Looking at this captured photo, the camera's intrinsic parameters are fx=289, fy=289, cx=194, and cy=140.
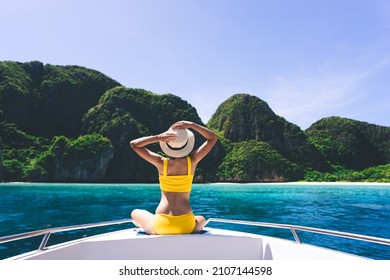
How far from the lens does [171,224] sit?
2865 millimetres

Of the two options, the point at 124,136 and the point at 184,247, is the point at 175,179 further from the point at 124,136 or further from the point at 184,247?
the point at 124,136

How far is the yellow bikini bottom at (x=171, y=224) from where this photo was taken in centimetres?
287

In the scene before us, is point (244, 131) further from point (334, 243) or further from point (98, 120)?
point (334, 243)

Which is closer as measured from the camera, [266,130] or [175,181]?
[175,181]

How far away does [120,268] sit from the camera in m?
1.67

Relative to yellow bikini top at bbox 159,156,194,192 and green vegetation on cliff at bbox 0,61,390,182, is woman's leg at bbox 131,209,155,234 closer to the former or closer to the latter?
yellow bikini top at bbox 159,156,194,192

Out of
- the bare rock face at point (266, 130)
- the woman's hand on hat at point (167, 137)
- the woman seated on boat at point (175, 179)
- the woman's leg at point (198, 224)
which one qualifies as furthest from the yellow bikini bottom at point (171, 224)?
the bare rock face at point (266, 130)

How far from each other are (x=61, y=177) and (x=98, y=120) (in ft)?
72.8

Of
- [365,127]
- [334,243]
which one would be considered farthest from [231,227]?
[365,127]

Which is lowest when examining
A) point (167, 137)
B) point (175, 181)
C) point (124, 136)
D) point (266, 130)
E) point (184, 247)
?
point (184, 247)

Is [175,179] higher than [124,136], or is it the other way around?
[124,136]

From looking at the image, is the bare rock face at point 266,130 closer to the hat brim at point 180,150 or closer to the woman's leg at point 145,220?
the woman's leg at point 145,220

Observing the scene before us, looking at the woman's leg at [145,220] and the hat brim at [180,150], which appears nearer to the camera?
the hat brim at [180,150]

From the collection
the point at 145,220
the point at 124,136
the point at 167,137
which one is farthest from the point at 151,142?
the point at 124,136
